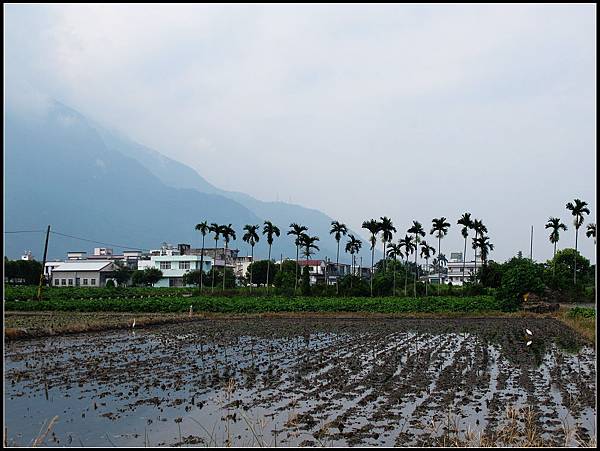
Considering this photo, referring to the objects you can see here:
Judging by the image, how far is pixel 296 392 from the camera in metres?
11.3

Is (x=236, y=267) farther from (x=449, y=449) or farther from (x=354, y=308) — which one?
(x=449, y=449)

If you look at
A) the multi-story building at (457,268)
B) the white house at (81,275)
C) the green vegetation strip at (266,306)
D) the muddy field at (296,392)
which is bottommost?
the muddy field at (296,392)

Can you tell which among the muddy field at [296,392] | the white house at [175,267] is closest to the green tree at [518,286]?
the muddy field at [296,392]

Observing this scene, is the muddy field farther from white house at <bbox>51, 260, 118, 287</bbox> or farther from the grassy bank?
white house at <bbox>51, 260, 118, 287</bbox>

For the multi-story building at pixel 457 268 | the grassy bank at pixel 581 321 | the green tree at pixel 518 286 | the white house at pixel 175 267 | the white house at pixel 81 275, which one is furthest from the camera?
the multi-story building at pixel 457 268

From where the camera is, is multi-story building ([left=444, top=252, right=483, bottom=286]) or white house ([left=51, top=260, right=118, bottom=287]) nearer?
white house ([left=51, top=260, right=118, bottom=287])

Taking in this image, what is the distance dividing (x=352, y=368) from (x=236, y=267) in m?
89.1

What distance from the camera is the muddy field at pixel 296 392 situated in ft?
26.4

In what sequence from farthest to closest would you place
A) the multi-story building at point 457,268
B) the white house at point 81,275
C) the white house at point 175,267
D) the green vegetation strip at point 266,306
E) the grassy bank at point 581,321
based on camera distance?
the multi-story building at point 457,268, the white house at point 175,267, the white house at point 81,275, the green vegetation strip at point 266,306, the grassy bank at point 581,321

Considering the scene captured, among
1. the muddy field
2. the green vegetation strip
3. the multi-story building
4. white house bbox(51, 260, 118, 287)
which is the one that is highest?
the multi-story building

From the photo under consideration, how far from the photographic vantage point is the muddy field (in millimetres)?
8039

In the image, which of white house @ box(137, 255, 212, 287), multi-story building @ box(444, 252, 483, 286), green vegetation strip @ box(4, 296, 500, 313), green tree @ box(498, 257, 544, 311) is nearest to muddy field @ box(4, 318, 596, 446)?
green tree @ box(498, 257, 544, 311)

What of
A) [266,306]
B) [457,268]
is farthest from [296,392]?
[457,268]

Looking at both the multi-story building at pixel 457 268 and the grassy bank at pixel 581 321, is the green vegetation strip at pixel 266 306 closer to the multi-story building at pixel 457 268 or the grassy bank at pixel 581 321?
the grassy bank at pixel 581 321
